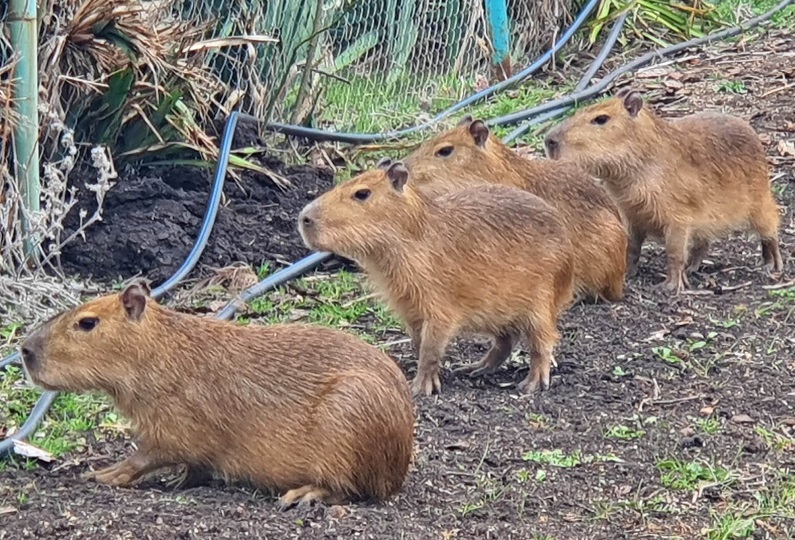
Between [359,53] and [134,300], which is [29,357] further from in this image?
[359,53]

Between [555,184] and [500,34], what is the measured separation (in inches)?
150

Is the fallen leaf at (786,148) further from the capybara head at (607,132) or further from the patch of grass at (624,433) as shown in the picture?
the patch of grass at (624,433)

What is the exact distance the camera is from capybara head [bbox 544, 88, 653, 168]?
6883 millimetres

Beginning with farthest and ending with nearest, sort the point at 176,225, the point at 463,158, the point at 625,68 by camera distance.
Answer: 1. the point at 625,68
2. the point at 176,225
3. the point at 463,158

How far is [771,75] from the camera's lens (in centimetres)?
973

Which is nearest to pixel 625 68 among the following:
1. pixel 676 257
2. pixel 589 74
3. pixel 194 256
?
pixel 589 74

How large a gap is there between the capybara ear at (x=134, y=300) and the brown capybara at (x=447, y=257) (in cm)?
109

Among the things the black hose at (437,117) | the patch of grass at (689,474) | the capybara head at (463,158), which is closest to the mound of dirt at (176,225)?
the black hose at (437,117)

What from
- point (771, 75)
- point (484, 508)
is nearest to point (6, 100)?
point (484, 508)

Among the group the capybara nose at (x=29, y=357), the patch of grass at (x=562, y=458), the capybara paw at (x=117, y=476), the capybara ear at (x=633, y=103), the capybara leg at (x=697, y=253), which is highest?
the capybara nose at (x=29, y=357)

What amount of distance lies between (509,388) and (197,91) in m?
2.92

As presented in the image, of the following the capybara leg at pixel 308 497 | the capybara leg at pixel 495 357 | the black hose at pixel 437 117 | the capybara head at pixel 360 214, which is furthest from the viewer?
the black hose at pixel 437 117

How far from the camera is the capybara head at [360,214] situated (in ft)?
17.7

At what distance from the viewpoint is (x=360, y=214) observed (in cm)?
544
